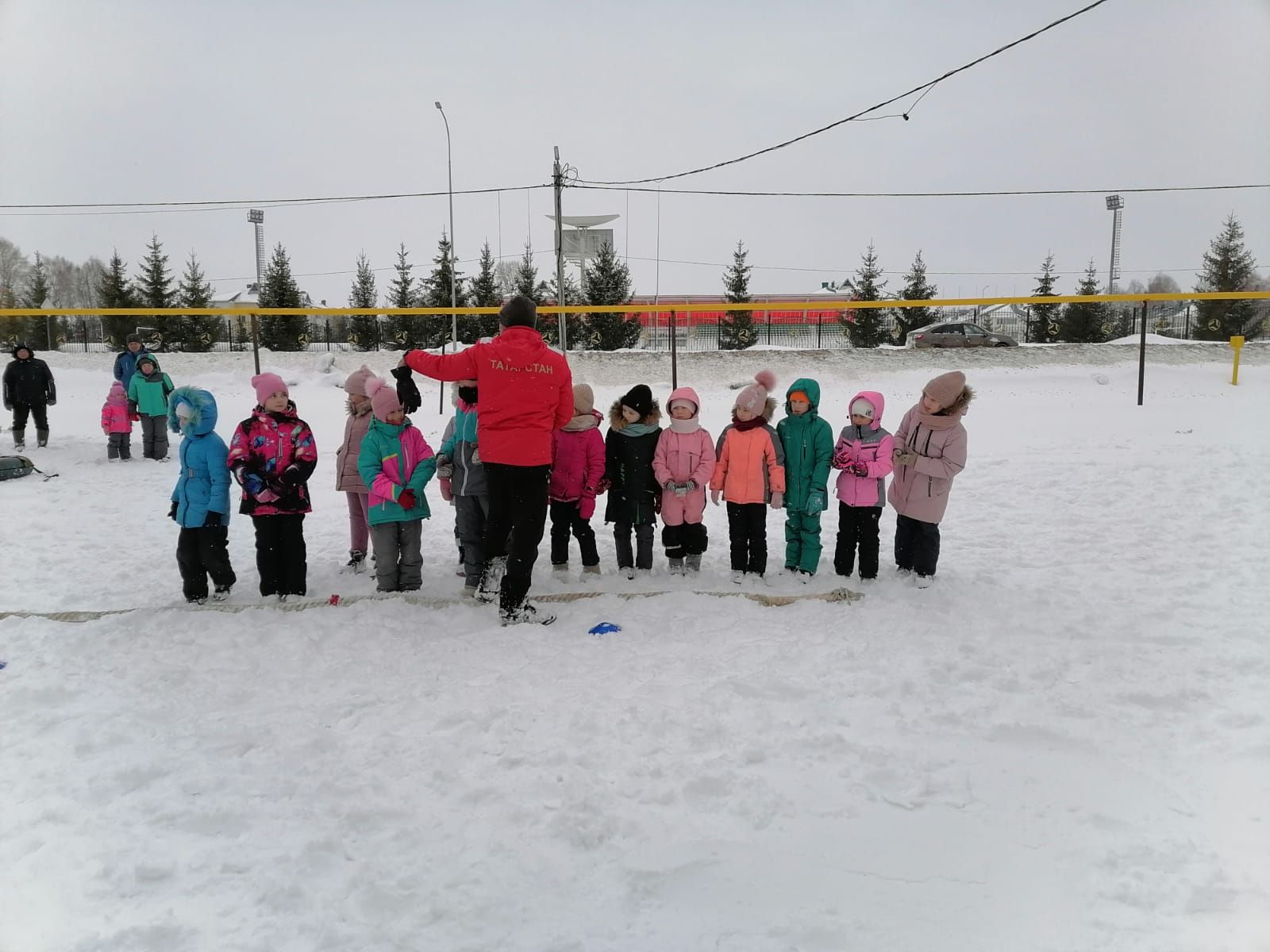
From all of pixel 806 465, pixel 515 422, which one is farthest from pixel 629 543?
pixel 515 422

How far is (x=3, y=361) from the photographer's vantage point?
12.8m

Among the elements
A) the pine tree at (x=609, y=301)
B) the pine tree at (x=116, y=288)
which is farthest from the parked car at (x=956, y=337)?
the pine tree at (x=116, y=288)

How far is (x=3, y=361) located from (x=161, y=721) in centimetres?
1365

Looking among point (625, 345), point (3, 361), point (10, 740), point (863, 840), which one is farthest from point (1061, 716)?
point (625, 345)

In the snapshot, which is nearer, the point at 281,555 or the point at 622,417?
the point at 281,555

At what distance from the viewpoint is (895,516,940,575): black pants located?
4609 millimetres

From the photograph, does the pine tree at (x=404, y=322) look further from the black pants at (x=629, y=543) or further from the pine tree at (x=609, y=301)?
the black pants at (x=629, y=543)

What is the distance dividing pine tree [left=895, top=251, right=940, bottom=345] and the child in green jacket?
16621mm

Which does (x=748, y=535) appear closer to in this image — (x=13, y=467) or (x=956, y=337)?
(x=13, y=467)

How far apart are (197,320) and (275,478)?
2264 centimetres

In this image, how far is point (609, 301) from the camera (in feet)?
81.3

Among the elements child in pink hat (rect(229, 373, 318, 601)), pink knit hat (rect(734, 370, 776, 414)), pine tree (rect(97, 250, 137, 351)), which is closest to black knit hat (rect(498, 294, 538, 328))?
child in pink hat (rect(229, 373, 318, 601))

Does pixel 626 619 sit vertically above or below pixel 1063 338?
below

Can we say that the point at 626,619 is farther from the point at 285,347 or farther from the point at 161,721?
the point at 285,347
